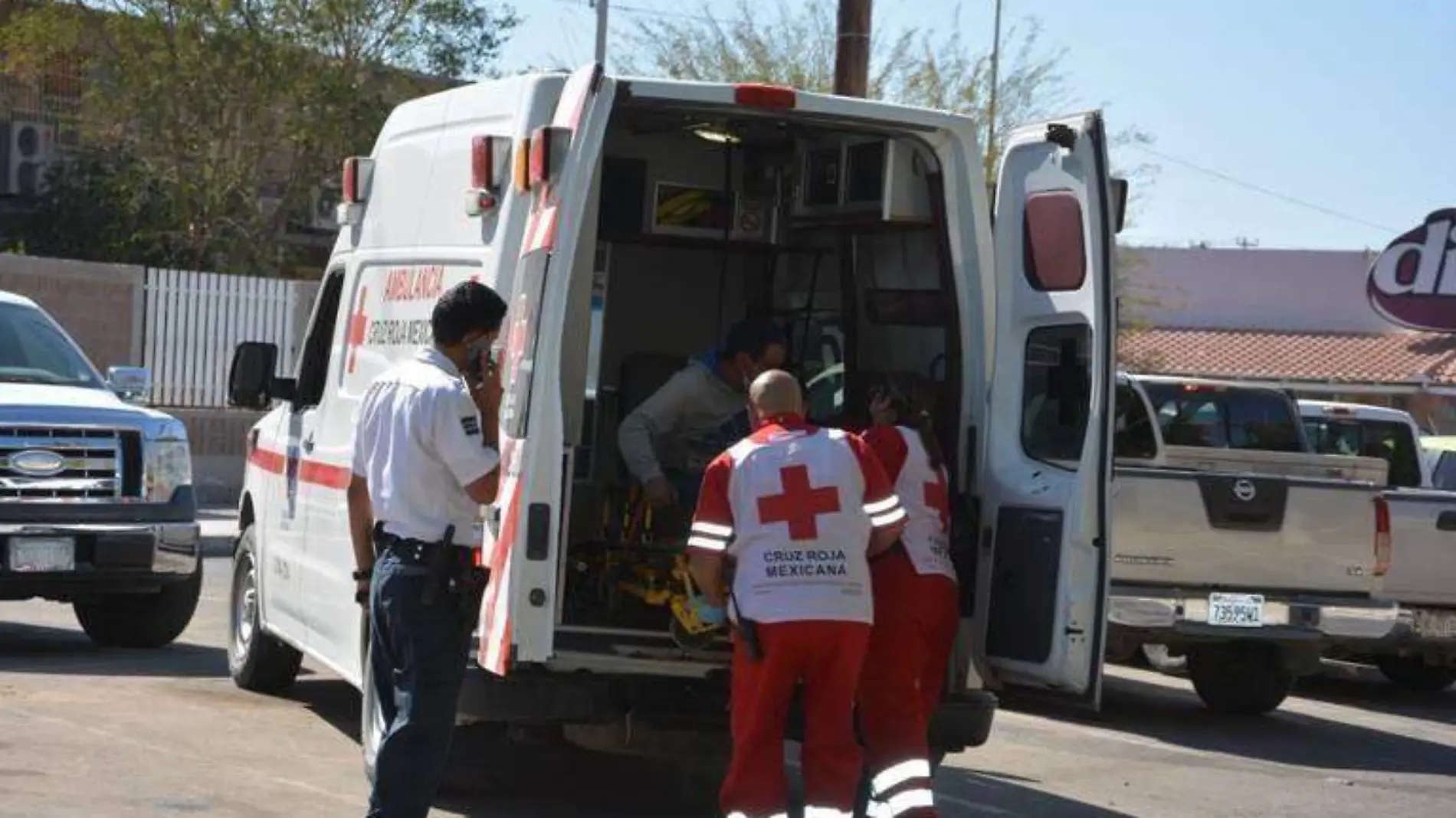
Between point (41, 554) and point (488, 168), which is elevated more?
point (488, 168)

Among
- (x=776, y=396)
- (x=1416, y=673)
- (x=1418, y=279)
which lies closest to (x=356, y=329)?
(x=776, y=396)

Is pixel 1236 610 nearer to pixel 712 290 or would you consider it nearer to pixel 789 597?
pixel 712 290

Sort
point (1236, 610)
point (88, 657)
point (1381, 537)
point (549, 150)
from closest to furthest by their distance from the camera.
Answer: point (549, 150)
point (88, 657)
point (1236, 610)
point (1381, 537)

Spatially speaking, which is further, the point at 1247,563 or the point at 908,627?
the point at 1247,563

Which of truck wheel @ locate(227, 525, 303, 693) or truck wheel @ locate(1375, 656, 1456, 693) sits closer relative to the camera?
truck wheel @ locate(227, 525, 303, 693)

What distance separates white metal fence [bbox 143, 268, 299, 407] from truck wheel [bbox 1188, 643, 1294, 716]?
52.0 ft

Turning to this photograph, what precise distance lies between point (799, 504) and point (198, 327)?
20906mm

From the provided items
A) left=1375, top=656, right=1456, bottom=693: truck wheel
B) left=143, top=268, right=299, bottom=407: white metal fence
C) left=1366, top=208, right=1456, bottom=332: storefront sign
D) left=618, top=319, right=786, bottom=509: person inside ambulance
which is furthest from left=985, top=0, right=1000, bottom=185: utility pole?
left=618, top=319, right=786, bottom=509: person inside ambulance

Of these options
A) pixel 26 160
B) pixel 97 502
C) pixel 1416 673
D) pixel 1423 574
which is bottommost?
pixel 1416 673

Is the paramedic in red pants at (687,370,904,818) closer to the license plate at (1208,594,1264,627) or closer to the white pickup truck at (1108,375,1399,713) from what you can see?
the white pickup truck at (1108,375,1399,713)

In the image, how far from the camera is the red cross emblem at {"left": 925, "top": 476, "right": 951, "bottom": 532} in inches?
341

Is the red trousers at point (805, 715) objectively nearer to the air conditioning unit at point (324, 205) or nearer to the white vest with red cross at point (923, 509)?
the white vest with red cross at point (923, 509)

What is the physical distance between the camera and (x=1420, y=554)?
14719mm

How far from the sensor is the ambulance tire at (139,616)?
Answer: 1330cm
